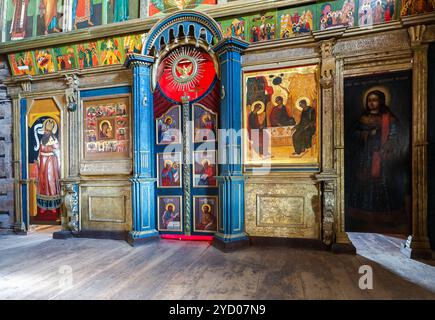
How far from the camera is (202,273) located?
10.8ft

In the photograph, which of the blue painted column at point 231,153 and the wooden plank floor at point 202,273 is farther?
the blue painted column at point 231,153

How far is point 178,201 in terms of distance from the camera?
5027 millimetres

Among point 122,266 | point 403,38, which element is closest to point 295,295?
point 122,266

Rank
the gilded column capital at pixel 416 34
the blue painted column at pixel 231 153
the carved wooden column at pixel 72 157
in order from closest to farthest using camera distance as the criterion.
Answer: the gilded column capital at pixel 416 34 < the blue painted column at pixel 231 153 < the carved wooden column at pixel 72 157

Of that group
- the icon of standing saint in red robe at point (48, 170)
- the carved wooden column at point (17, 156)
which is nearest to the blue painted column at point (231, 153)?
the icon of standing saint in red robe at point (48, 170)

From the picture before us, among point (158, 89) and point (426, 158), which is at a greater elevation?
point (158, 89)

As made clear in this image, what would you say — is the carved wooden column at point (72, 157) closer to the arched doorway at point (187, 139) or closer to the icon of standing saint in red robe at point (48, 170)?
the icon of standing saint in red robe at point (48, 170)

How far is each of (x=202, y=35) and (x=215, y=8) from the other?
55cm

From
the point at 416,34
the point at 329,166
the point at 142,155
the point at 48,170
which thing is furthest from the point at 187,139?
the point at 416,34

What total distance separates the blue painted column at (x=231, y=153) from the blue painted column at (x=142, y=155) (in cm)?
153

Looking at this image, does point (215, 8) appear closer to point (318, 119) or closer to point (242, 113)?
point (242, 113)

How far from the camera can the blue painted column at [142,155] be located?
4.84m

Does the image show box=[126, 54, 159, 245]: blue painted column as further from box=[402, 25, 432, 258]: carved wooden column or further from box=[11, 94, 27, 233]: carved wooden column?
box=[402, 25, 432, 258]: carved wooden column

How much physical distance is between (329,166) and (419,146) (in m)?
1.43
